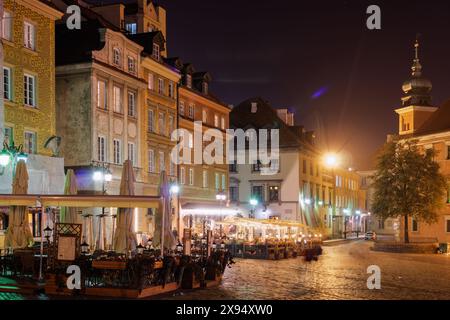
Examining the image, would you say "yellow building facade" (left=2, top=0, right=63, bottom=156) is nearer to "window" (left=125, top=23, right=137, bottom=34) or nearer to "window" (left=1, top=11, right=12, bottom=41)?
"window" (left=1, top=11, right=12, bottom=41)

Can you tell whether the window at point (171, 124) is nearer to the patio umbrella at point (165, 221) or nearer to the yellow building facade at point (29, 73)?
the yellow building facade at point (29, 73)

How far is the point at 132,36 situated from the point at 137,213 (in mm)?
13005

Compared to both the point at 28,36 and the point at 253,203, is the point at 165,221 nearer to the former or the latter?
the point at 28,36

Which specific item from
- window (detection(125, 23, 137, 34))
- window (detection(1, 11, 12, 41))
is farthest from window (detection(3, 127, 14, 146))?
window (detection(125, 23, 137, 34))

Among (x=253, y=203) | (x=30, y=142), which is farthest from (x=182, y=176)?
(x=30, y=142)

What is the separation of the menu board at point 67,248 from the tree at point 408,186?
38730mm

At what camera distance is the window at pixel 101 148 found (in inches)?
1510

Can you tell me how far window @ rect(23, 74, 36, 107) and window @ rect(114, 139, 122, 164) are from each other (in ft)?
26.3

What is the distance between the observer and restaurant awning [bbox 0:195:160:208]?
20.6 m

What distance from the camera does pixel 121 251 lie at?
2177 cm

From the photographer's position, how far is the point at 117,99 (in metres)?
40.6
